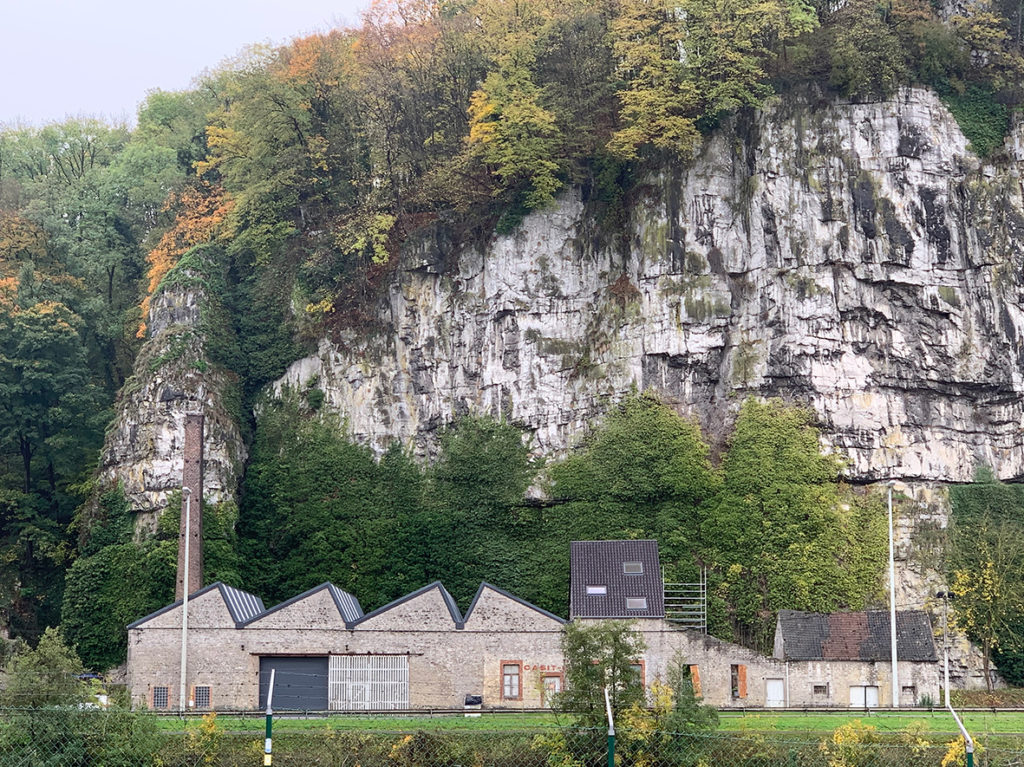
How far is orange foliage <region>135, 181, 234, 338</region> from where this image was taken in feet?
222

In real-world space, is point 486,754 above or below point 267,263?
below

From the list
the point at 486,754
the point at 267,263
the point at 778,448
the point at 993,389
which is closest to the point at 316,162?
the point at 267,263

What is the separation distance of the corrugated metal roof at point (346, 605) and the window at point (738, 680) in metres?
12.5

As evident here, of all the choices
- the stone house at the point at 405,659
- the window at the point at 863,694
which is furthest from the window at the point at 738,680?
the window at the point at 863,694

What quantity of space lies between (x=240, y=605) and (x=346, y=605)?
3510mm

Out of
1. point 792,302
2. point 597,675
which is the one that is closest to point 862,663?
point 792,302

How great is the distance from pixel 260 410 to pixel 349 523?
282 inches

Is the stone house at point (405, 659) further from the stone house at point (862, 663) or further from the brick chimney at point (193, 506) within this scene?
the brick chimney at point (193, 506)

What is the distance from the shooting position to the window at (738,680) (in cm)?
4828

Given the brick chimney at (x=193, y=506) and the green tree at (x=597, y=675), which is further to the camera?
the brick chimney at (x=193, y=506)

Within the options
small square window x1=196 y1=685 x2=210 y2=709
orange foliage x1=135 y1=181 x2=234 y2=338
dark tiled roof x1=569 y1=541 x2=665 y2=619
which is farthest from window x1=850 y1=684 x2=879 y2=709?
orange foliage x1=135 y1=181 x2=234 y2=338

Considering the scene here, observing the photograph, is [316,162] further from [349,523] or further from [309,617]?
[309,617]

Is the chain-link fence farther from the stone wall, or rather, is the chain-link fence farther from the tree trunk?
the tree trunk

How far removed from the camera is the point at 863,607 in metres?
53.9
